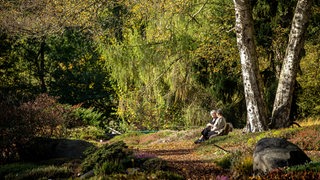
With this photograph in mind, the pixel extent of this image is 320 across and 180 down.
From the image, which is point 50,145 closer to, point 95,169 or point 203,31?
point 95,169

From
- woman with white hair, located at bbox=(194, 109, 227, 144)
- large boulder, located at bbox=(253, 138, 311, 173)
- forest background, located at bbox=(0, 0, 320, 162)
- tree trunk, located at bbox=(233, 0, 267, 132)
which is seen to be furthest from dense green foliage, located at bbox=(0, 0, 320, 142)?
large boulder, located at bbox=(253, 138, 311, 173)

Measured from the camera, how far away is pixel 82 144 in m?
14.3

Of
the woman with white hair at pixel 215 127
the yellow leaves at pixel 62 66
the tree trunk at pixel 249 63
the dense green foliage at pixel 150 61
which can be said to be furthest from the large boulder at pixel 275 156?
the yellow leaves at pixel 62 66

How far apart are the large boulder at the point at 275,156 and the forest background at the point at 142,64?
20.3 ft

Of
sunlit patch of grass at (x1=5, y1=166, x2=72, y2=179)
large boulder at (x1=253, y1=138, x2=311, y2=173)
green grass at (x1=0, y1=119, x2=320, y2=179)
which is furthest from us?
sunlit patch of grass at (x1=5, y1=166, x2=72, y2=179)

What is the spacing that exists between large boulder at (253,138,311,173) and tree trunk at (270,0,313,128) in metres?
6.91

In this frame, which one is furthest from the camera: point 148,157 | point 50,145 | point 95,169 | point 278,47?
point 278,47

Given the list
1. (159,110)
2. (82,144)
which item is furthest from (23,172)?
(159,110)

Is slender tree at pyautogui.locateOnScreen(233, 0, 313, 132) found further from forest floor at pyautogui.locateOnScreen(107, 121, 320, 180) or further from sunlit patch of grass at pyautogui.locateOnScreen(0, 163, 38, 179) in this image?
sunlit patch of grass at pyautogui.locateOnScreen(0, 163, 38, 179)

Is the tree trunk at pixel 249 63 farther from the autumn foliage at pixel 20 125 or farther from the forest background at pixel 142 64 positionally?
the autumn foliage at pixel 20 125

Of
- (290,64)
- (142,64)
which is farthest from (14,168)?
(142,64)

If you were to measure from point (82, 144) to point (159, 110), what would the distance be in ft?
45.8

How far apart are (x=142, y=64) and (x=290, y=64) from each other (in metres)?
9.77

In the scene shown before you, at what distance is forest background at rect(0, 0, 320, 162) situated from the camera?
19.1 metres
